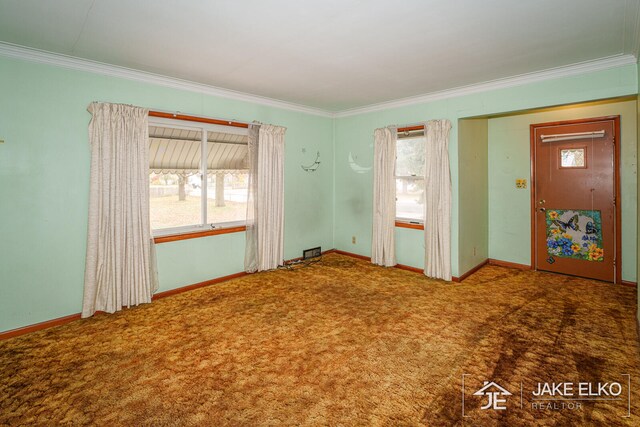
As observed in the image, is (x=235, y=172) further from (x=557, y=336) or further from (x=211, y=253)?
(x=557, y=336)

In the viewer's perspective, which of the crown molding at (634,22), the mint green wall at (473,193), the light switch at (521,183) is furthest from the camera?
the light switch at (521,183)

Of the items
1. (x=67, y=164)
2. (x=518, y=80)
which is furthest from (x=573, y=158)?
(x=67, y=164)

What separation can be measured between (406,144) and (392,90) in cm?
93

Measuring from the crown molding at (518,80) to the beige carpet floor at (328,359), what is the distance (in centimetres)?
253

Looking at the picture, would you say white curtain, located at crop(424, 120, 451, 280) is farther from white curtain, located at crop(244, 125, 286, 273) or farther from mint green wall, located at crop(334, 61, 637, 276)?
white curtain, located at crop(244, 125, 286, 273)

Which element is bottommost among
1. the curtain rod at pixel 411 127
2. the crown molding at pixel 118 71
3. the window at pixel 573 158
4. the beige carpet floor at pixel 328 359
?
the beige carpet floor at pixel 328 359

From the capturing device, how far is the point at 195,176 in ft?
13.7

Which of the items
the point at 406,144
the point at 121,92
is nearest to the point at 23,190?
the point at 121,92

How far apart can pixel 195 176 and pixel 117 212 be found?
1.07 metres

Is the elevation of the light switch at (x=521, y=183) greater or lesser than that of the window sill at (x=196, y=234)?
greater

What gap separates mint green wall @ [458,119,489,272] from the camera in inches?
175

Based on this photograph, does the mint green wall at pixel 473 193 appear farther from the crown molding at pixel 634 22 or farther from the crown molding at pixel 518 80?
the crown molding at pixel 634 22

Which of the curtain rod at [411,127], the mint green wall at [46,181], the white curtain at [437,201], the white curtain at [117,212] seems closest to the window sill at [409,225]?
the white curtain at [437,201]

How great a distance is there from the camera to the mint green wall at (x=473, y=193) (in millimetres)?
4449
